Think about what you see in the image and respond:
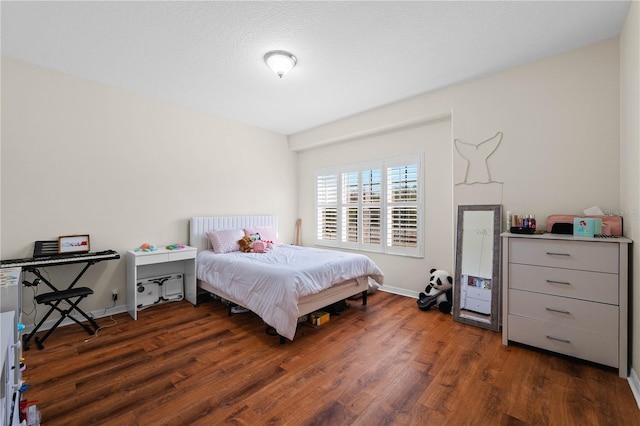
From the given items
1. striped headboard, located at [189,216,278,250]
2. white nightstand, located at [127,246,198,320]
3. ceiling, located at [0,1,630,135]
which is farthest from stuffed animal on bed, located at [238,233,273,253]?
ceiling, located at [0,1,630,135]

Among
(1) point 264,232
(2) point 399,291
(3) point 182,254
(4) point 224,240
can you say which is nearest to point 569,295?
(2) point 399,291

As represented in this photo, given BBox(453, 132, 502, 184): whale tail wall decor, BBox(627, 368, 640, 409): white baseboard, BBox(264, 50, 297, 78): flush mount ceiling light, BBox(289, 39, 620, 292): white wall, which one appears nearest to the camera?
→ BBox(627, 368, 640, 409): white baseboard

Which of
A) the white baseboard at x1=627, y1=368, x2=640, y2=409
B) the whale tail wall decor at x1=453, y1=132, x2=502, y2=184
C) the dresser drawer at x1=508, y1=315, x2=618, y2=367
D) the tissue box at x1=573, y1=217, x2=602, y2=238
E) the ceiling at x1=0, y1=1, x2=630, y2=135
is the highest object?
the ceiling at x1=0, y1=1, x2=630, y2=135

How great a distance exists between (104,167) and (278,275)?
2.51 meters

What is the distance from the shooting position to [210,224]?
4160mm

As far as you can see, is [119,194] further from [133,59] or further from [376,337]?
[376,337]

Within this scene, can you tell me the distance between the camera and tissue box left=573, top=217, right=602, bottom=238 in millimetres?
2268

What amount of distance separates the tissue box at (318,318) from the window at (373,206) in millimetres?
1607

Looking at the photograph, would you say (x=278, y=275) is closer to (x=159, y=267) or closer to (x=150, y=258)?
(x=150, y=258)

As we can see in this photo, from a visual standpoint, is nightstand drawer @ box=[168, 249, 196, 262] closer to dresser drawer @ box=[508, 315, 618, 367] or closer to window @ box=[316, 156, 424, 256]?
window @ box=[316, 156, 424, 256]

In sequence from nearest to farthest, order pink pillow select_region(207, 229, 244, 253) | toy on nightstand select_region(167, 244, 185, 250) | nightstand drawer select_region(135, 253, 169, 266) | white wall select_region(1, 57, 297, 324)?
1. white wall select_region(1, 57, 297, 324)
2. nightstand drawer select_region(135, 253, 169, 266)
3. toy on nightstand select_region(167, 244, 185, 250)
4. pink pillow select_region(207, 229, 244, 253)

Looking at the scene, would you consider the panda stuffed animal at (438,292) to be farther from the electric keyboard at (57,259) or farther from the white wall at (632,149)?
the electric keyboard at (57,259)

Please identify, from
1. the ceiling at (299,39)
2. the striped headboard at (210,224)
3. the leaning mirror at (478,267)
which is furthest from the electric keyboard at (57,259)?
the leaning mirror at (478,267)

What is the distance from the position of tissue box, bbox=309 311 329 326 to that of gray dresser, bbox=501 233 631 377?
5.59 feet
